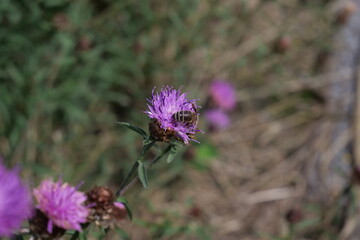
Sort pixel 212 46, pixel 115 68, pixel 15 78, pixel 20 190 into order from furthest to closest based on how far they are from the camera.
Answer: pixel 212 46 < pixel 115 68 < pixel 15 78 < pixel 20 190

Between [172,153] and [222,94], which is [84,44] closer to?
[222,94]

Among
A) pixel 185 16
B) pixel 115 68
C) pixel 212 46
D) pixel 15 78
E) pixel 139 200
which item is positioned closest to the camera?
pixel 15 78

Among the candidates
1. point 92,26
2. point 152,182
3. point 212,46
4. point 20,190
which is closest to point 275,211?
point 152,182

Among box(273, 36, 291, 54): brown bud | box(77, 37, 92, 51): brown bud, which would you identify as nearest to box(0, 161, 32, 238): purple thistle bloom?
box(77, 37, 92, 51): brown bud

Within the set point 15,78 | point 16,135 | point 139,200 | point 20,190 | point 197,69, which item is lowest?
point 20,190

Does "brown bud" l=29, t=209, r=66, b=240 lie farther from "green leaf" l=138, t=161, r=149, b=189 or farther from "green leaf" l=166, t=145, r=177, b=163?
"green leaf" l=166, t=145, r=177, b=163

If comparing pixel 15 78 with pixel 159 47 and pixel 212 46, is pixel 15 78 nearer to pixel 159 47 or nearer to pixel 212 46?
pixel 159 47

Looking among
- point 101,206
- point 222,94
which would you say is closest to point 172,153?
point 101,206
